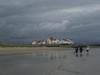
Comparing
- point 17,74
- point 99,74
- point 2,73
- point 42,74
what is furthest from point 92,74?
point 2,73

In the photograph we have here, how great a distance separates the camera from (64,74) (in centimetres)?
2916

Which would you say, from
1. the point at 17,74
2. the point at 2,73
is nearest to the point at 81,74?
the point at 17,74

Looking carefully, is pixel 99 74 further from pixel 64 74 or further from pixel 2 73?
pixel 2 73

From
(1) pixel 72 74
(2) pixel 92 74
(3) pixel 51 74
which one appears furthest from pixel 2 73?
(2) pixel 92 74

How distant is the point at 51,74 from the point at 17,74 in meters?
3.76

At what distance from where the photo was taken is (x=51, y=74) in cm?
2880

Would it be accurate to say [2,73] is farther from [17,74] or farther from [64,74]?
[64,74]

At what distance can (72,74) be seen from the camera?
1152 inches

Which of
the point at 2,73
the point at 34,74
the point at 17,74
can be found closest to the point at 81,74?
the point at 34,74

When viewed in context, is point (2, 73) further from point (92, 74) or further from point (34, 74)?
point (92, 74)

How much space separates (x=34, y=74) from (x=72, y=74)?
4.10 metres

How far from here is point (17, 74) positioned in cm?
2948

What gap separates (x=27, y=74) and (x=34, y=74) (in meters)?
0.76

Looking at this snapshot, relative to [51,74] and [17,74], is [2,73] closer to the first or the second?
[17,74]
